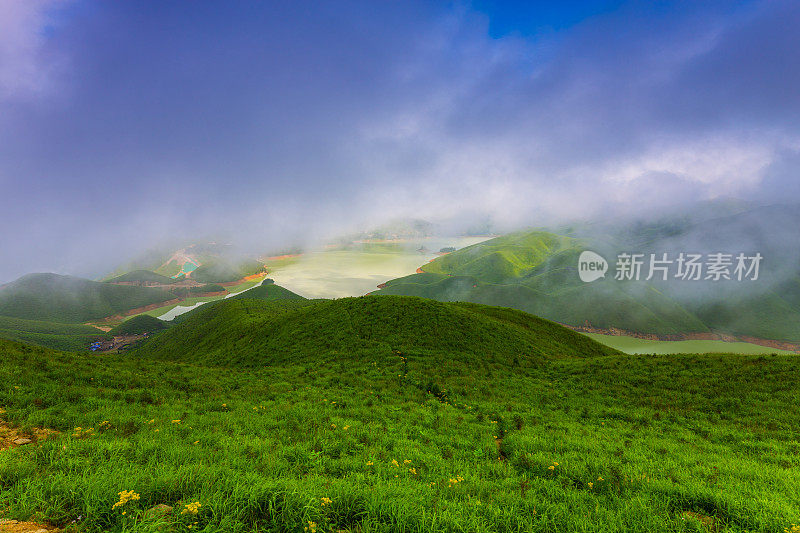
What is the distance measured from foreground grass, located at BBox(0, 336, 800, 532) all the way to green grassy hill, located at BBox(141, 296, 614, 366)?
5.24 m

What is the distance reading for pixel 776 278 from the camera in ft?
561

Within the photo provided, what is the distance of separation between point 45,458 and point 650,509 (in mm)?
11650

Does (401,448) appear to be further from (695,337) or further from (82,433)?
(695,337)

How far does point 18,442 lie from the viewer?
6.56 metres

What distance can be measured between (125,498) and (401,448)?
21.2 feet

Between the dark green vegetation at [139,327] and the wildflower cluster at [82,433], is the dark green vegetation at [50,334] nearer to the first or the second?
the dark green vegetation at [139,327]

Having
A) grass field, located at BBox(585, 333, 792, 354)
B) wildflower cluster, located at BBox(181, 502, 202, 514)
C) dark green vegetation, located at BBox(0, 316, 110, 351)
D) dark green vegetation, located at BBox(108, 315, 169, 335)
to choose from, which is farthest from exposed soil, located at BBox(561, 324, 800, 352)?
dark green vegetation, located at BBox(0, 316, 110, 351)

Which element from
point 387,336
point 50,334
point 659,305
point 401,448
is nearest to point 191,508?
point 401,448

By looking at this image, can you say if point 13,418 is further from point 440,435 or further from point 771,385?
point 771,385

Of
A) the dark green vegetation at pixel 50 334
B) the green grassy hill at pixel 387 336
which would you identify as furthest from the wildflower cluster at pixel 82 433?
the dark green vegetation at pixel 50 334

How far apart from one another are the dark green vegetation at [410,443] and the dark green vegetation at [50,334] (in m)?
135

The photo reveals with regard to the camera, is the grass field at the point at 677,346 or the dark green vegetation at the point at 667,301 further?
the dark green vegetation at the point at 667,301

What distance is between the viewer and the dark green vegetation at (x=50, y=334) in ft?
339

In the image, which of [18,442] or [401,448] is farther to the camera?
[401,448]
